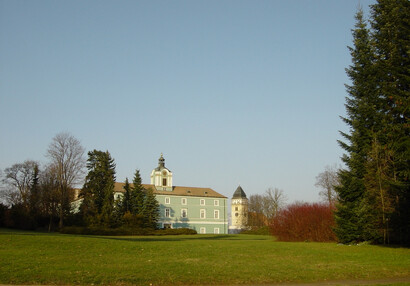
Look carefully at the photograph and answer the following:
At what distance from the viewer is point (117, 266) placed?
45.1 ft

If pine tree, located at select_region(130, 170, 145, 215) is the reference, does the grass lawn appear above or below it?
below

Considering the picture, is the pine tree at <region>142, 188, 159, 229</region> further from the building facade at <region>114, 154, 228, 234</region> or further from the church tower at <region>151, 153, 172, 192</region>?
the church tower at <region>151, 153, 172, 192</region>

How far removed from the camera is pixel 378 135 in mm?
25812

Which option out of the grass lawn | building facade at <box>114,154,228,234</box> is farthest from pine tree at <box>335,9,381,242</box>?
building facade at <box>114,154,228,234</box>

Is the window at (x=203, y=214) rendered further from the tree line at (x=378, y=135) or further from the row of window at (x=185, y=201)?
the tree line at (x=378, y=135)

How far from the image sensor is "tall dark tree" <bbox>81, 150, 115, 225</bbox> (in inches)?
2132

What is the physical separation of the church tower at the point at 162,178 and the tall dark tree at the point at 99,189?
22.2m

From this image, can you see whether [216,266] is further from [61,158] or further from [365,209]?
[61,158]

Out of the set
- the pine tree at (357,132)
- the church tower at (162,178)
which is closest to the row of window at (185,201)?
the church tower at (162,178)

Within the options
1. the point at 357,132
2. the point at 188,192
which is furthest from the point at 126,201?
the point at 357,132

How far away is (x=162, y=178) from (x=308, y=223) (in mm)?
53840

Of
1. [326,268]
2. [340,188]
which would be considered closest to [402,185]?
[340,188]

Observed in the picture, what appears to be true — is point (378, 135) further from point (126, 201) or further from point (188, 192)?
point (188, 192)

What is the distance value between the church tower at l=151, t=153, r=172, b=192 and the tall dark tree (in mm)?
22175
